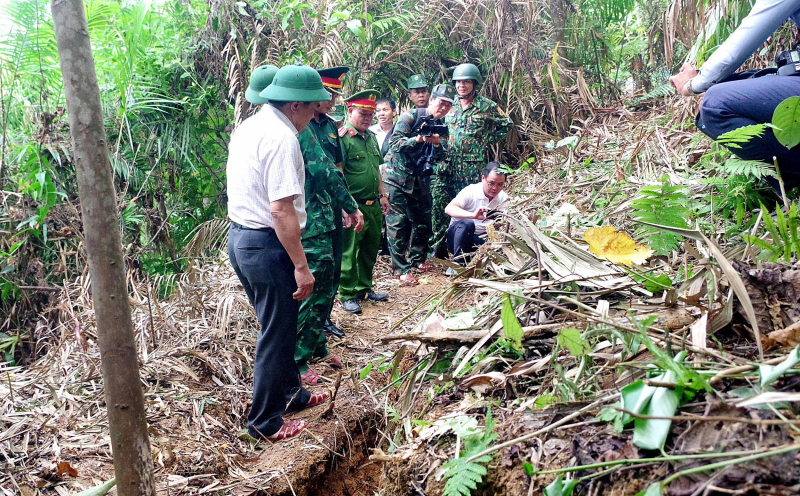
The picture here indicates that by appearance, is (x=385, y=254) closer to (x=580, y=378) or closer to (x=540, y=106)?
(x=540, y=106)

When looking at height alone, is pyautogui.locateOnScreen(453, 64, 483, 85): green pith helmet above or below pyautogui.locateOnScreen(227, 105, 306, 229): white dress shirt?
above

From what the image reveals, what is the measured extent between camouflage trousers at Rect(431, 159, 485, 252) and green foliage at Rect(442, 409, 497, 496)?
528 centimetres

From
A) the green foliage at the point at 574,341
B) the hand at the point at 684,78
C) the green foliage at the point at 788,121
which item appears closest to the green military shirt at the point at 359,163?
the hand at the point at 684,78

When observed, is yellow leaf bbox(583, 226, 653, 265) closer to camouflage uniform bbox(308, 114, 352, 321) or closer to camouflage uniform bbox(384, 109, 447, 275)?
camouflage uniform bbox(308, 114, 352, 321)

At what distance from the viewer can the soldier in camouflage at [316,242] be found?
12.3 feet

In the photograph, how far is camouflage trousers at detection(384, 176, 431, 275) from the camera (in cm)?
655

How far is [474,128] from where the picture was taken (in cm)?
684

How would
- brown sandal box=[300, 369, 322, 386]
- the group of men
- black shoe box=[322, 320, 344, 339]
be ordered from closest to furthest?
the group of men
brown sandal box=[300, 369, 322, 386]
black shoe box=[322, 320, 344, 339]

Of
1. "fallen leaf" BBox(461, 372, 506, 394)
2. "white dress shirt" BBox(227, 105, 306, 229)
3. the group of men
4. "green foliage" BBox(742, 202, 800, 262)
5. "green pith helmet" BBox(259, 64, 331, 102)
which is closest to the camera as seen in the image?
"green foliage" BBox(742, 202, 800, 262)

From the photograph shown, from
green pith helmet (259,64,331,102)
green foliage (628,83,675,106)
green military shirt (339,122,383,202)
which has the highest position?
green pith helmet (259,64,331,102)

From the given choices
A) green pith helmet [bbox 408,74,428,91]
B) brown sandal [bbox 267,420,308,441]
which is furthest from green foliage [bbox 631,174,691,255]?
green pith helmet [bbox 408,74,428,91]

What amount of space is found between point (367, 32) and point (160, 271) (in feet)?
13.7

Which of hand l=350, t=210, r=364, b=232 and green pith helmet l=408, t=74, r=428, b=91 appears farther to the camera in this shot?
green pith helmet l=408, t=74, r=428, b=91

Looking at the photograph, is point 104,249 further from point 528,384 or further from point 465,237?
point 465,237
